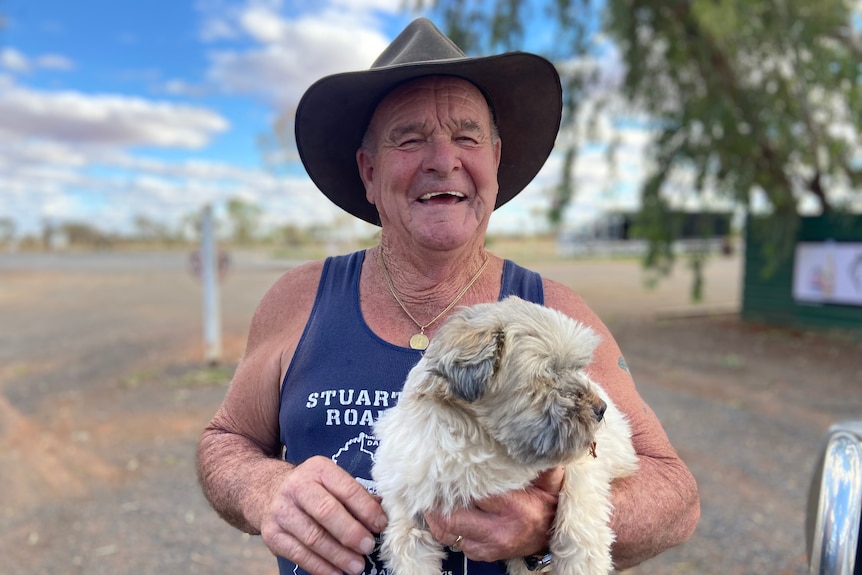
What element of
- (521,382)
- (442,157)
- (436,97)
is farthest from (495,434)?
(436,97)

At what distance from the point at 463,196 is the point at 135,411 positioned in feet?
29.0

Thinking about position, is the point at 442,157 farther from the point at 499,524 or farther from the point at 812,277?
the point at 812,277

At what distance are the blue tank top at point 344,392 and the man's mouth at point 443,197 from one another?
39 cm

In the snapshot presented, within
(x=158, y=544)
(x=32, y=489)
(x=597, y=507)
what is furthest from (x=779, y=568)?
(x=32, y=489)

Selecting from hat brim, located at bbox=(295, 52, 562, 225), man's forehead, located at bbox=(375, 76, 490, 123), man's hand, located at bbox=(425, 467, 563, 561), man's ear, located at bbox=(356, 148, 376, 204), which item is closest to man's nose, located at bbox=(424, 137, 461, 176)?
man's forehead, located at bbox=(375, 76, 490, 123)

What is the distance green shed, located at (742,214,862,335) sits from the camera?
14.4m

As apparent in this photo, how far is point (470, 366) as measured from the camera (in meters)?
1.72

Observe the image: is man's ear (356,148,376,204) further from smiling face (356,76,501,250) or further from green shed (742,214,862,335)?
green shed (742,214,862,335)

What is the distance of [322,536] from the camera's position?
1.89 m

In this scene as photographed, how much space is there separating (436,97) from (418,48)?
23cm

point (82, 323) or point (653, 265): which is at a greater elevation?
point (653, 265)

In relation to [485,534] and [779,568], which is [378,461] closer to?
[485,534]

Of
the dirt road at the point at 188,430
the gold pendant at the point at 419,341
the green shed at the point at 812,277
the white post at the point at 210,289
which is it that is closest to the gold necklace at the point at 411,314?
the gold pendant at the point at 419,341

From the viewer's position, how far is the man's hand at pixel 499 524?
1787mm
